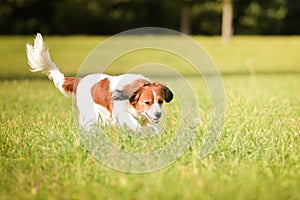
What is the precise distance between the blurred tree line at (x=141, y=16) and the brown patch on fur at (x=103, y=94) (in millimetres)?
30274

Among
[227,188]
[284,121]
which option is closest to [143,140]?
[227,188]

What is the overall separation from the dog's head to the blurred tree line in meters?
30.8

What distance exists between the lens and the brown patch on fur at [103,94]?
5691 millimetres

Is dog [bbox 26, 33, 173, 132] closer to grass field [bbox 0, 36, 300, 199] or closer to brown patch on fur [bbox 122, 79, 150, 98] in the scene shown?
brown patch on fur [bbox 122, 79, 150, 98]

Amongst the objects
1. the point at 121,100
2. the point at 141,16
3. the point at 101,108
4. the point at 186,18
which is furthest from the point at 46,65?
the point at 141,16

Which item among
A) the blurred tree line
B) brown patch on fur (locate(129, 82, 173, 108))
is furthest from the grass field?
the blurred tree line

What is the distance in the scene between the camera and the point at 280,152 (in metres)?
4.81

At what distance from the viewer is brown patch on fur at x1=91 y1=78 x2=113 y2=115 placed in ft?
18.7

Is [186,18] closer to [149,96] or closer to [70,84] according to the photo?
[70,84]

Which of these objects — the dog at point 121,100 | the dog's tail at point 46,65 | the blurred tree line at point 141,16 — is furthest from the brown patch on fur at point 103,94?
the blurred tree line at point 141,16

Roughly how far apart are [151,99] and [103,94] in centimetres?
74

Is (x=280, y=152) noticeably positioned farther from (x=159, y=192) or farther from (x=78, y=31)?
(x=78, y=31)

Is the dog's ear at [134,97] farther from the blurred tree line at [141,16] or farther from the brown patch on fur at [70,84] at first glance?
the blurred tree line at [141,16]

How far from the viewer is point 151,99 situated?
17.1 feet
